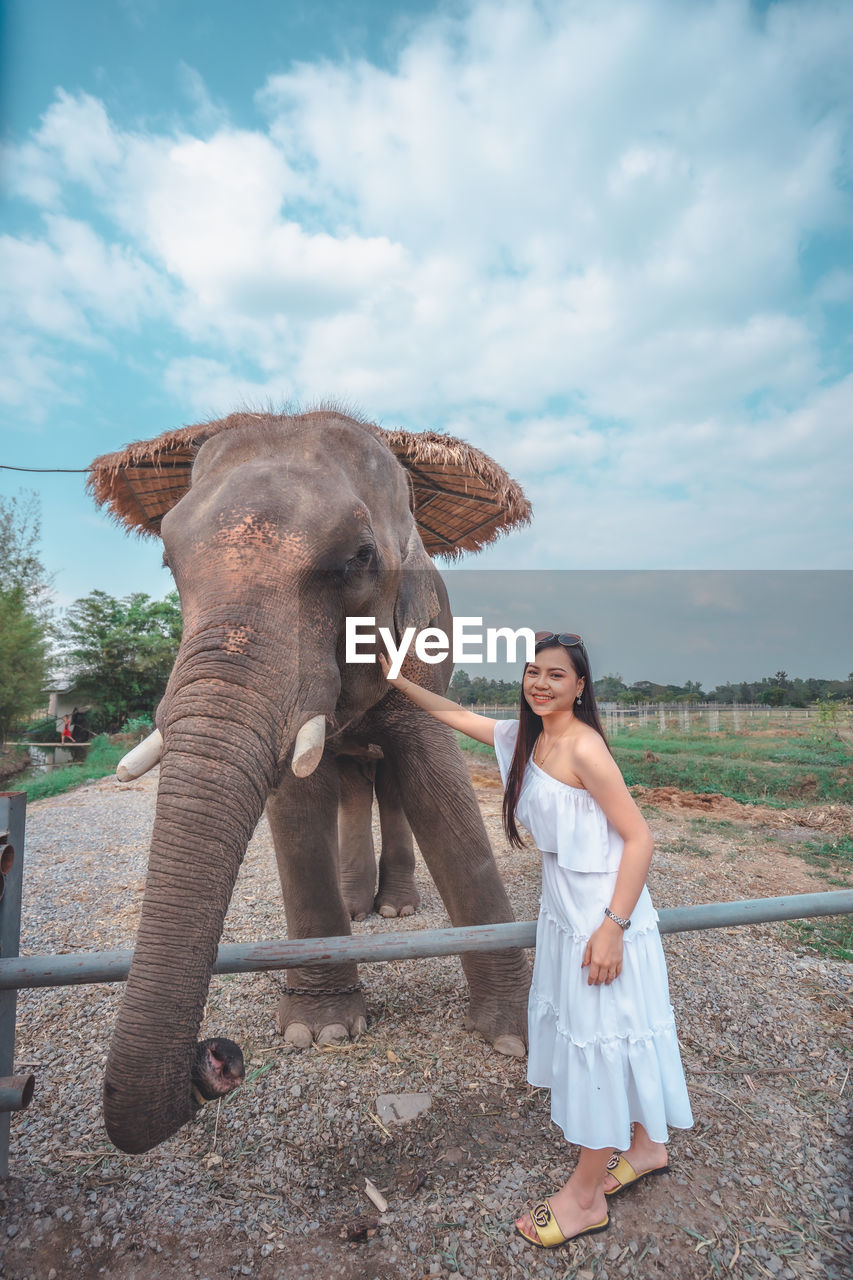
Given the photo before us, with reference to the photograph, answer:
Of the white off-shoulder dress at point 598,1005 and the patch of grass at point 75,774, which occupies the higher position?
the white off-shoulder dress at point 598,1005

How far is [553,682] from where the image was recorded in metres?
2.10

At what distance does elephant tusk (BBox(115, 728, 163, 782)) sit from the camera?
2.14 metres

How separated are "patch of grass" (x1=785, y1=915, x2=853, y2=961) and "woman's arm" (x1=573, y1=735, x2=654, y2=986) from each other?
350 cm

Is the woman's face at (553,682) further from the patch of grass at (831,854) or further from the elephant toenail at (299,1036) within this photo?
the patch of grass at (831,854)

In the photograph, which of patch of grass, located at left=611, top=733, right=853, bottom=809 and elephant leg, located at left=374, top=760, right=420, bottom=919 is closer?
elephant leg, located at left=374, top=760, right=420, bottom=919

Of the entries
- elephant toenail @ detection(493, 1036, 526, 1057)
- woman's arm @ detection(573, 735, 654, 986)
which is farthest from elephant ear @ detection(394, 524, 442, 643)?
elephant toenail @ detection(493, 1036, 526, 1057)

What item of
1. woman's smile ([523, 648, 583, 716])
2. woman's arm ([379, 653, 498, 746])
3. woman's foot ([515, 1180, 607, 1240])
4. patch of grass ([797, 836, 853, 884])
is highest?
woman's smile ([523, 648, 583, 716])

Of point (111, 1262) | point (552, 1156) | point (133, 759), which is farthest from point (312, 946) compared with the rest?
point (552, 1156)

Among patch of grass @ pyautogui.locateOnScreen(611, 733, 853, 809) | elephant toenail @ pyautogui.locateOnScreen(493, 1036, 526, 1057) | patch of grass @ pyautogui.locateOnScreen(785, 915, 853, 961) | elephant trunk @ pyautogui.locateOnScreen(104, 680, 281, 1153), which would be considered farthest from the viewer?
patch of grass @ pyautogui.locateOnScreen(611, 733, 853, 809)

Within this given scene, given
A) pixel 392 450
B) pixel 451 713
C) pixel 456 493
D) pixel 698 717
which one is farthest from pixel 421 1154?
pixel 698 717

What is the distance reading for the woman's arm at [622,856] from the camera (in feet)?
6.20

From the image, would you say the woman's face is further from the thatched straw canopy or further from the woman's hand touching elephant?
the thatched straw canopy

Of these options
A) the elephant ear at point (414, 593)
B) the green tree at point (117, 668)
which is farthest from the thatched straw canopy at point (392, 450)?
the green tree at point (117, 668)

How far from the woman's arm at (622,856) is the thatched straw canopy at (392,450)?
74.9 inches
